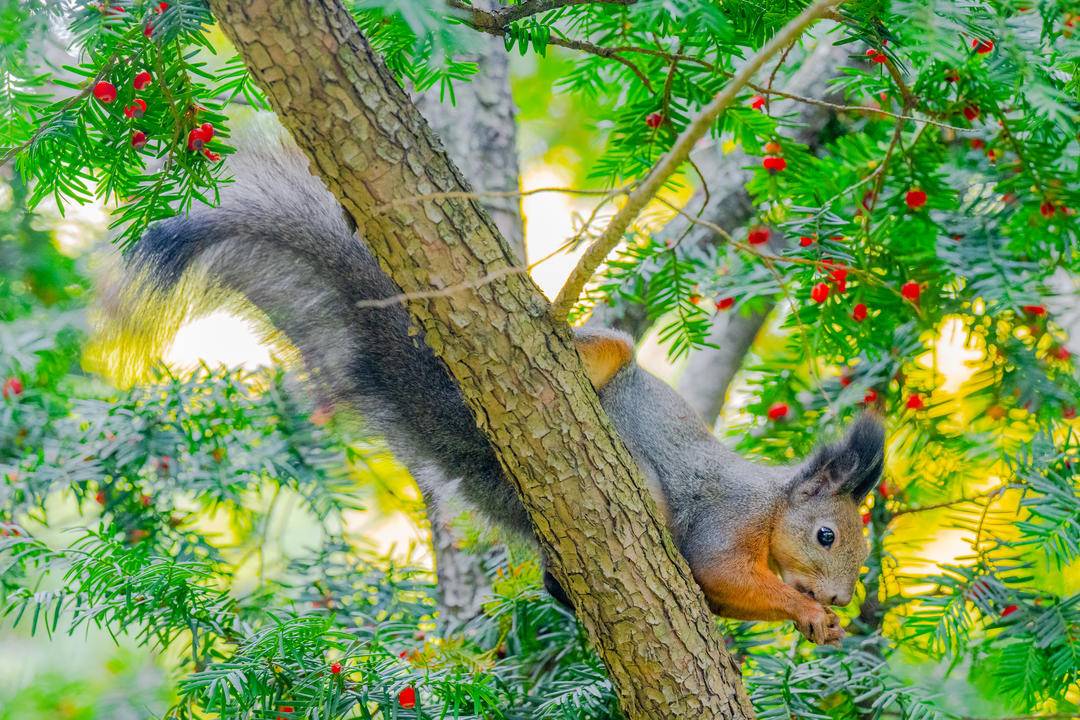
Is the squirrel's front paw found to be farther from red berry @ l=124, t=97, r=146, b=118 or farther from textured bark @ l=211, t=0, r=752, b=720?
red berry @ l=124, t=97, r=146, b=118

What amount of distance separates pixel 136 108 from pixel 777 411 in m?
1.55

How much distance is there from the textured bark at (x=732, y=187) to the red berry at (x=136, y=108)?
4.48 feet

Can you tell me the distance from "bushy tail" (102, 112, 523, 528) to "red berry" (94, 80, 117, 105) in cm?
28

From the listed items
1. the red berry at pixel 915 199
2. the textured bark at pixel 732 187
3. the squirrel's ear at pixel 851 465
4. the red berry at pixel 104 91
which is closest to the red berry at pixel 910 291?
the red berry at pixel 915 199

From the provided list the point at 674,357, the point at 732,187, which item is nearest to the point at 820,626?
the point at 674,357

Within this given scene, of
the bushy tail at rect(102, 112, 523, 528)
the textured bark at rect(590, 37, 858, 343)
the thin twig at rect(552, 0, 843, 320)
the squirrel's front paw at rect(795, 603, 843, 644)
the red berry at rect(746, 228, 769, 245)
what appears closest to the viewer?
the thin twig at rect(552, 0, 843, 320)

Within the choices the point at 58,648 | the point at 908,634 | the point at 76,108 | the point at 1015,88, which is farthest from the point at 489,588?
the point at 58,648

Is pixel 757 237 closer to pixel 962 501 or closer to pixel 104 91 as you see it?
pixel 962 501

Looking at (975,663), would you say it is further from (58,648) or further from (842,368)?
(58,648)

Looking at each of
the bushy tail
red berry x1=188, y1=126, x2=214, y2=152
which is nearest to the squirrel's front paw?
the bushy tail

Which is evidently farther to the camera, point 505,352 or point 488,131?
point 488,131

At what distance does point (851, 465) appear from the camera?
207 centimetres

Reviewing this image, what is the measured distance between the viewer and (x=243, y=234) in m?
1.80

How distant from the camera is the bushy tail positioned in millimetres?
1791
